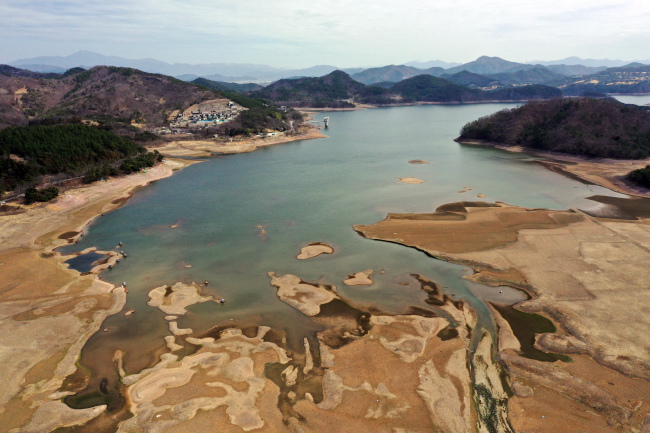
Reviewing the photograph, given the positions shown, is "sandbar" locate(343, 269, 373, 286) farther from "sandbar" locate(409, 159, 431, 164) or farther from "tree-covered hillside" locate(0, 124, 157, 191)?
"tree-covered hillside" locate(0, 124, 157, 191)

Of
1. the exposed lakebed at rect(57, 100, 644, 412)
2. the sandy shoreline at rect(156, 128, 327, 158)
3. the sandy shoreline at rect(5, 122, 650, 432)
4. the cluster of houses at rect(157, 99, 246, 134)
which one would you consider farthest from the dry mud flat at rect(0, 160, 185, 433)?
the cluster of houses at rect(157, 99, 246, 134)

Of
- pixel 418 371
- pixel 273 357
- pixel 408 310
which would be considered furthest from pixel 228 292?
pixel 418 371

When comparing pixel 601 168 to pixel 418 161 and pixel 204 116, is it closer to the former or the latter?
pixel 418 161

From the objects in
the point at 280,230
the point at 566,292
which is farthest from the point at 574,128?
the point at 280,230

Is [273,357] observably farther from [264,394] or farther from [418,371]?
[418,371]

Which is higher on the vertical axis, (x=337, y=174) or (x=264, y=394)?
(x=337, y=174)

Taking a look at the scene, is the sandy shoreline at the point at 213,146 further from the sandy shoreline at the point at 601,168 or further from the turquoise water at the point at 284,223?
the sandy shoreline at the point at 601,168

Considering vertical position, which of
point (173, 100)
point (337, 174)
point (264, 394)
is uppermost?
point (173, 100)
